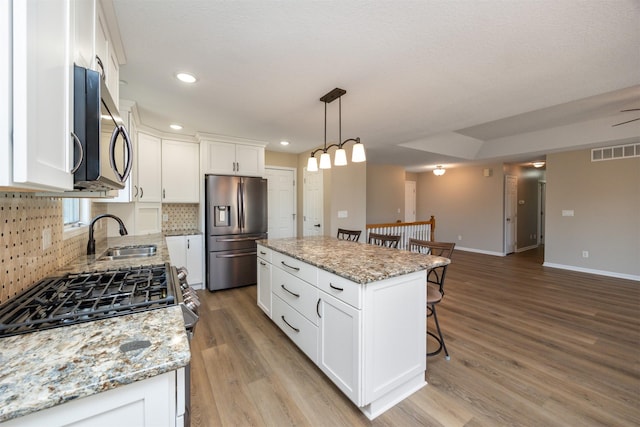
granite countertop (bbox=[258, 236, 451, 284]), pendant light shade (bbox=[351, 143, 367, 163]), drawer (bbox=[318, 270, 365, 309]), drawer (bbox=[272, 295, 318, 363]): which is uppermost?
pendant light shade (bbox=[351, 143, 367, 163])

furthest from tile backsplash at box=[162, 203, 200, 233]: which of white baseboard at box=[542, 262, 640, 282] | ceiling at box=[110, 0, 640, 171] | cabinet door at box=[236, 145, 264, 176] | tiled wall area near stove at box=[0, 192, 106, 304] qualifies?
white baseboard at box=[542, 262, 640, 282]

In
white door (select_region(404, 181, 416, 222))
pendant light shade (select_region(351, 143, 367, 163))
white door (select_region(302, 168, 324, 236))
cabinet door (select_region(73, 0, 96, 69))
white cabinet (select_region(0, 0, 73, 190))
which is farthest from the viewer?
white door (select_region(404, 181, 416, 222))

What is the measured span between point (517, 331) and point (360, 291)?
2.20 m

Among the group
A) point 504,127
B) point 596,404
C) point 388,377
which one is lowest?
point 596,404

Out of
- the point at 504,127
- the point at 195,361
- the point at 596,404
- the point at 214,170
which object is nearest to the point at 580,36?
the point at 596,404

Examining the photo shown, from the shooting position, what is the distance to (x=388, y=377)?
1.64 meters

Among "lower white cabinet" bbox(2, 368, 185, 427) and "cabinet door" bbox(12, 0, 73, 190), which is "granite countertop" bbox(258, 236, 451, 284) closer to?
"lower white cabinet" bbox(2, 368, 185, 427)

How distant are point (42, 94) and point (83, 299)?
0.86 m

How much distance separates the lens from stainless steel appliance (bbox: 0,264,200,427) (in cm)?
88

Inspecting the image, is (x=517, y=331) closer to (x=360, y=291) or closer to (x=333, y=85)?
(x=360, y=291)

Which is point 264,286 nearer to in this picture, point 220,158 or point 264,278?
point 264,278

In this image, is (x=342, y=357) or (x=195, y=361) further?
(x=195, y=361)

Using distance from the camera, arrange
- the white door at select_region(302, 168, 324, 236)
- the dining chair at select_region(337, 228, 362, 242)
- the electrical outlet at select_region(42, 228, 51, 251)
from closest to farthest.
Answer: the electrical outlet at select_region(42, 228, 51, 251) → the dining chair at select_region(337, 228, 362, 242) → the white door at select_region(302, 168, 324, 236)

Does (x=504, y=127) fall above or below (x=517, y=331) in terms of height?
above
